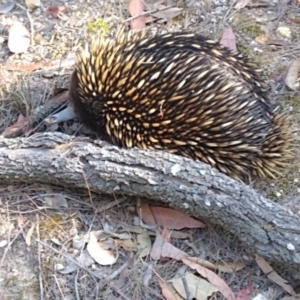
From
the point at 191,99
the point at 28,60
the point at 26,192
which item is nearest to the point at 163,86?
the point at 191,99

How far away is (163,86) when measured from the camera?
8.32ft

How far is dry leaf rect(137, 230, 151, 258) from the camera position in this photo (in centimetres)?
244

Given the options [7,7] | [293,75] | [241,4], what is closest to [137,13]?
[241,4]

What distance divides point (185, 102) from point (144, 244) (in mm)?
556

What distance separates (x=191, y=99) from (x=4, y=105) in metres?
0.87

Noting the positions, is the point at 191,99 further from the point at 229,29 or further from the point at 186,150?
the point at 229,29

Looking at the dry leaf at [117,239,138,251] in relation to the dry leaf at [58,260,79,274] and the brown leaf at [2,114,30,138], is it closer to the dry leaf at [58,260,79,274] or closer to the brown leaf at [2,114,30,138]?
the dry leaf at [58,260,79,274]

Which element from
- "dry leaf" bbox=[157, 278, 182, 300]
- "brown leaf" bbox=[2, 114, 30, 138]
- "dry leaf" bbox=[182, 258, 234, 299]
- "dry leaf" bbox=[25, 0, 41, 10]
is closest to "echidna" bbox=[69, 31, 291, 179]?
"brown leaf" bbox=[2, 114, 30, 138]

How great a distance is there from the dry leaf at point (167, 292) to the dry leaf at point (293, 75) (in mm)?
1147

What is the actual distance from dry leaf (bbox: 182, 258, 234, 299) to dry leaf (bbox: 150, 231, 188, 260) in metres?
0.03

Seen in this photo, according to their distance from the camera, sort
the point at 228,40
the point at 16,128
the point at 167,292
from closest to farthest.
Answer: the point at 167,292, the point at 16,128, the point at 228,40

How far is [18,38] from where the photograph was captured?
3195 mm

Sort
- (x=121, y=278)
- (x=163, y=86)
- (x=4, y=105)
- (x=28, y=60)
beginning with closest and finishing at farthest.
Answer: (x=121, y=278) → (x=163, y=86) → (x=4, y=105) → (x=28, y=60)

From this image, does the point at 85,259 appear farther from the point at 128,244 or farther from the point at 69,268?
the point at 128,244
